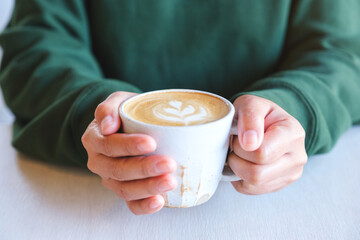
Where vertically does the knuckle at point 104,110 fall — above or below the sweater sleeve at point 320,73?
above

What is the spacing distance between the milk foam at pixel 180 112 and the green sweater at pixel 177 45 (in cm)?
26

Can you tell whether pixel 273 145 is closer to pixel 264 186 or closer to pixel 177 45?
pixel 264 186

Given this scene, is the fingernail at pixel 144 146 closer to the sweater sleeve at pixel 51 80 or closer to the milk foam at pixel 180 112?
the milk foam at pixel 180 112

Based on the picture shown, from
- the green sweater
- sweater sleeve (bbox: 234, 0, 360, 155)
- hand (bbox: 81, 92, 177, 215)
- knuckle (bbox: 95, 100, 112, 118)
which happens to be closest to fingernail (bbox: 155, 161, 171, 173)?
hand (bbox: 81, 92, 177, 215)

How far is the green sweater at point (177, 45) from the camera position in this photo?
68 cm

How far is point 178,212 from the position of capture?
46 centimetres

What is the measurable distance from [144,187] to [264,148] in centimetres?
15

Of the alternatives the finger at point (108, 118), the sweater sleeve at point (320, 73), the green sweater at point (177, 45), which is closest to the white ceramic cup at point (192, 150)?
the finger at point (108, 118)

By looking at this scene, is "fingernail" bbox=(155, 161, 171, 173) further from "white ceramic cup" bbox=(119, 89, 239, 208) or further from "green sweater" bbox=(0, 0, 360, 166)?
"green sweater" bbox=(0, 0, 360, 166)

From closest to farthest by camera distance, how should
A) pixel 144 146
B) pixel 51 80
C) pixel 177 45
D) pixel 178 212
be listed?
pixel 144 146, pixel 178 212, pixel 51 80, pixel 177 45

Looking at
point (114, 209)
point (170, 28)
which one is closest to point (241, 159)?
point (114, 209)

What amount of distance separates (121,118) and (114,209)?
0.15 metres

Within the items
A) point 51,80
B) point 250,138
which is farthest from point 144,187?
point 51,80

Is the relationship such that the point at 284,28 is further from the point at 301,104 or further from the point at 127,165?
the point at 127,165
